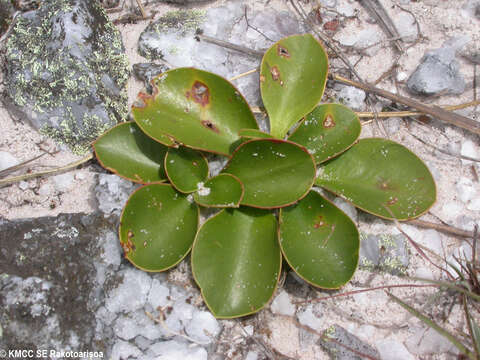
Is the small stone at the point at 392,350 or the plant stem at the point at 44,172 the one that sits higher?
the plant stem at the point at 44,172

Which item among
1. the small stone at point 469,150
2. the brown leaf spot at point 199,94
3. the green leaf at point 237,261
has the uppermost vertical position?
the brown leaf spot at point 199,94

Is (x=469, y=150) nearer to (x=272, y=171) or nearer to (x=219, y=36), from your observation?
(x=272, y=171)

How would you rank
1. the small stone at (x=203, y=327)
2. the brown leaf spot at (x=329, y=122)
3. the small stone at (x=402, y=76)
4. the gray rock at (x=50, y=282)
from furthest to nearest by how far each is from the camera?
the small stone at (x=402, y=76) → the brown leaf spot at (x=329, y=122) → the small stone at (x=203, y=327) → the gray rock at (x=50, y=282)

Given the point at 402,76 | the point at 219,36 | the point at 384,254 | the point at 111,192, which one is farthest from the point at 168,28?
the point at 384,254

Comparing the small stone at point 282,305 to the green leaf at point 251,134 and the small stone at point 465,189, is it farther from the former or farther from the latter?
the small stone at point 465,189

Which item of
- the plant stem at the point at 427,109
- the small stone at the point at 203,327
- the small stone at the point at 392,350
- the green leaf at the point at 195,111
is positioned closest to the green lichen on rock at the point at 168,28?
the green leaf at the point at 195,111
